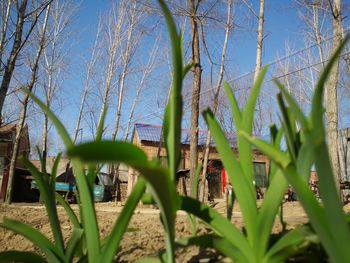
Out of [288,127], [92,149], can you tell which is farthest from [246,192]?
[92,149]

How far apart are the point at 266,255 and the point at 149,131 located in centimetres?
1777

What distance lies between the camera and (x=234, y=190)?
1137 mm

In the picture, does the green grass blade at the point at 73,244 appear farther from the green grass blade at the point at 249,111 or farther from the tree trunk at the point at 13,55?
the tree trunk at the point at 13,55

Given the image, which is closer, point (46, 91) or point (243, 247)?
point (243, 247)

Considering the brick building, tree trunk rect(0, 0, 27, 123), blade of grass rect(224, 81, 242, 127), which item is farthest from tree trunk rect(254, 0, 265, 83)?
the brick building

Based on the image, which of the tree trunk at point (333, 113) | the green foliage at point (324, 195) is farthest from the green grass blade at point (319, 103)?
the tree trunk at point (333, 113)

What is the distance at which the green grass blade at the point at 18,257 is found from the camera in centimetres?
125

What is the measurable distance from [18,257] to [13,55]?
6447 millimetres

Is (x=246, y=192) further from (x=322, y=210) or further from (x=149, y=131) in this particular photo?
(x=149, y=131)

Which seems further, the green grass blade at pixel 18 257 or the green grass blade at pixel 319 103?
the green grass blade at pixel 18 257

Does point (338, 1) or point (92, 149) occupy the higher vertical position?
point (338, 1)

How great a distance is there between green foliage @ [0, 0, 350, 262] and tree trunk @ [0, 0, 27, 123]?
230 inches

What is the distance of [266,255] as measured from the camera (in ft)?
3.43

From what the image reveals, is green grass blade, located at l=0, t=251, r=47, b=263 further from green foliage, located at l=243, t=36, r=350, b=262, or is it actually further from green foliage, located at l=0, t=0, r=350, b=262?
green foliage, located at l=243, t=36, r=350, b=262
